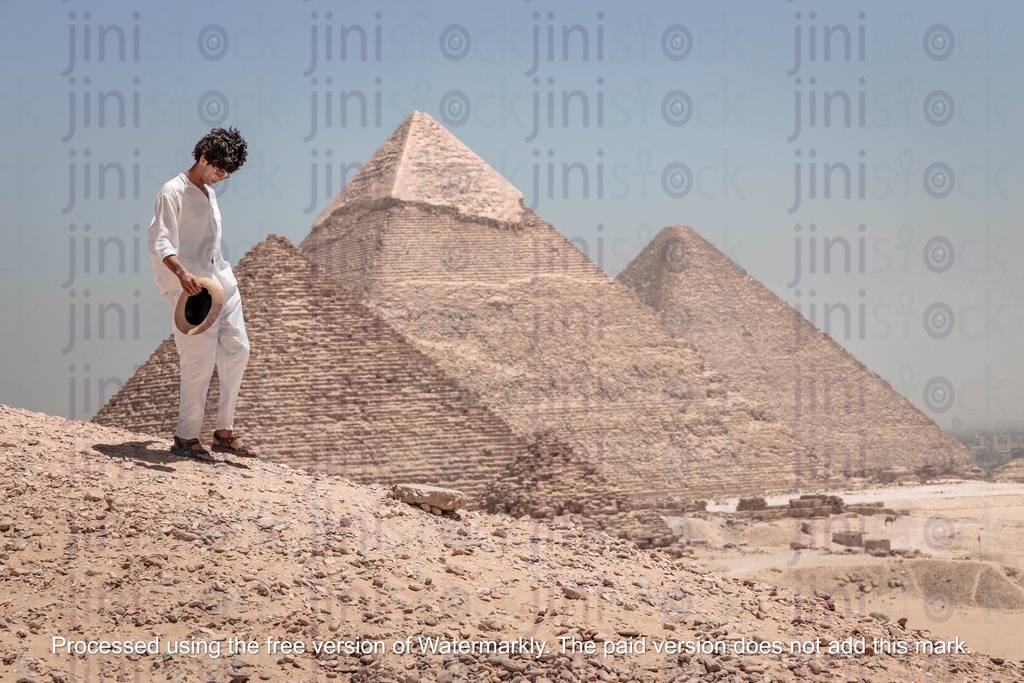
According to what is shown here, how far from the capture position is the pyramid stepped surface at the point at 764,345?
238 feet

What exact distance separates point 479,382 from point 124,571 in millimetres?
46175

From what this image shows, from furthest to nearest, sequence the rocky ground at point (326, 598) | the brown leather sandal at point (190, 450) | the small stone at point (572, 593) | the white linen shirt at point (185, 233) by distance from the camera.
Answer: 1. the brown leather sandal at point (190, 450)
2. the white linen shirt at point (185, 233)
3. the small stone at point (572, 593)
4. the rocky ground at point (326, 598)

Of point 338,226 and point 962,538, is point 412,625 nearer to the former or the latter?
point 962,538

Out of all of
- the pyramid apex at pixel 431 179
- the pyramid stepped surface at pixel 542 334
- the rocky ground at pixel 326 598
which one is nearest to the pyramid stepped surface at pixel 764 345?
the pyramid stepped surface at pixel 542 334

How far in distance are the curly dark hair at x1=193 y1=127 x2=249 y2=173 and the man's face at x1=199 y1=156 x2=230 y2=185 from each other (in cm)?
2

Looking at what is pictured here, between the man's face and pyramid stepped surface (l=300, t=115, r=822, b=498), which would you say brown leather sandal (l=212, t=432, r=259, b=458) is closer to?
the man's face

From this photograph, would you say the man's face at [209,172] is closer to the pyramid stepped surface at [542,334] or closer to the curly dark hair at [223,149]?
the curly dark hair at [223,149]

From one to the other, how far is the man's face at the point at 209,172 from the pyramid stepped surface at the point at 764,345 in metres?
65.4

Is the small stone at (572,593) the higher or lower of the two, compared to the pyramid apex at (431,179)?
lower

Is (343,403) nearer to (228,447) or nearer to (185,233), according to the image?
(228,447)

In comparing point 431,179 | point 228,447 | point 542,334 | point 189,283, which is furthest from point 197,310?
point 431,179

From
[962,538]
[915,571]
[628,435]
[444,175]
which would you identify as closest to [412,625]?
[915,571]

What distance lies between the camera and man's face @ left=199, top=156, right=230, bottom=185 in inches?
313

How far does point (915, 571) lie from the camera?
68.4 ft
